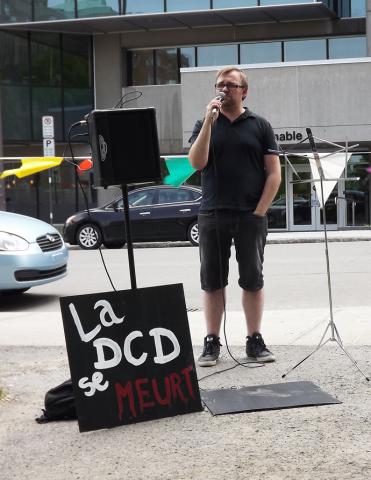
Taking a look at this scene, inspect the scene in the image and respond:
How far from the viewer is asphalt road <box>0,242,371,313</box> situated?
9562mm

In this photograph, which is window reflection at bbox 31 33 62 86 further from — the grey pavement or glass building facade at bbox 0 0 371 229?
the grey pavement

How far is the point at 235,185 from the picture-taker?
5332mm

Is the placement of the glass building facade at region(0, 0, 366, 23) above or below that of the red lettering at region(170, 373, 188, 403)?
above

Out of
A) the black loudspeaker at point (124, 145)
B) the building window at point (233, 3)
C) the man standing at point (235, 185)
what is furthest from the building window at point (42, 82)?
the black loudspeaker at point (124, 145)

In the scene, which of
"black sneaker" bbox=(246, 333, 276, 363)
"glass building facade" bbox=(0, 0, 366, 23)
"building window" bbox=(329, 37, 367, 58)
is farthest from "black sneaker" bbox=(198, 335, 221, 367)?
"building window" bbox=(329, 37, 367, 58)

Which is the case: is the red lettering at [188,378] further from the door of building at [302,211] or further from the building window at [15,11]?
the building window at [15,11]

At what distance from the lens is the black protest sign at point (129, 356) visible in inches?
167

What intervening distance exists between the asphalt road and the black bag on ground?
453 centimetres

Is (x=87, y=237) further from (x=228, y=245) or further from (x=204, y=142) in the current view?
(x=204, y=142)

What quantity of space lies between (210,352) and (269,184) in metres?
1.25

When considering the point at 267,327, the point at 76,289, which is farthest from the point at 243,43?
the point at 267,327

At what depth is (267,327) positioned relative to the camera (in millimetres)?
7199

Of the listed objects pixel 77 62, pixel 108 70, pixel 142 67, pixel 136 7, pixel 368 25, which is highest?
pixel 136 7

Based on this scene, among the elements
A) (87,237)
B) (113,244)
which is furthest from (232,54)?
(87,237)
